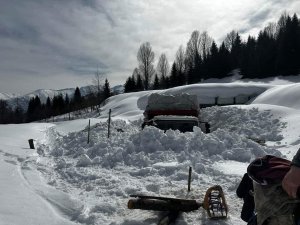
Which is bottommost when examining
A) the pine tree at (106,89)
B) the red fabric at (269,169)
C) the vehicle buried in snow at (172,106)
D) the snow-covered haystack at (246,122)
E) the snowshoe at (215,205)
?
the snowshoe at (215,205)

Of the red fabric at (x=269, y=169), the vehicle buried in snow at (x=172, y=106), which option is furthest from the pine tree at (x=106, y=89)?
the red fabric at (x=269, y=169)

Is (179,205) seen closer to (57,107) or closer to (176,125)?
(176,125)

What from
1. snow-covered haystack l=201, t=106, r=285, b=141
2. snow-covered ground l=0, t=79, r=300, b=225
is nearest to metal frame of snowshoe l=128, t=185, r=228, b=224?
snow-covered ground l=0, t=79, r=300, b=225

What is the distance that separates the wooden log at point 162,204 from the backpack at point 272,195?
9.35ft

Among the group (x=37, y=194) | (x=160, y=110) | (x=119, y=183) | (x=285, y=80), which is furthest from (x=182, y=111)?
(x=285, y=80)

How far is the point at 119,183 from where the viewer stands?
7531 mm

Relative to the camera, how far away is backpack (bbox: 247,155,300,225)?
2529 mm

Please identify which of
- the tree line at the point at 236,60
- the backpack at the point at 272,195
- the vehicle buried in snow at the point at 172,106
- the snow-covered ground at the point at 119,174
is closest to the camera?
the backpack at the point at 272,195

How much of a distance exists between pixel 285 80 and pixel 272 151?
43349 mm

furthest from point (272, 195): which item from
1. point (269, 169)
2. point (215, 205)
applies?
point (215, 205)

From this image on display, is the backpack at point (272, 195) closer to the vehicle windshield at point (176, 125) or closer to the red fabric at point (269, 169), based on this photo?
the red fabric at point (269, 169)

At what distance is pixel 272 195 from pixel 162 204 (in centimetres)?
307

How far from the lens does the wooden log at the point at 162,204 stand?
17.9 ft

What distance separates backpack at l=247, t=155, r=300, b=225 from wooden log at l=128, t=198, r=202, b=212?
9.35 feet
